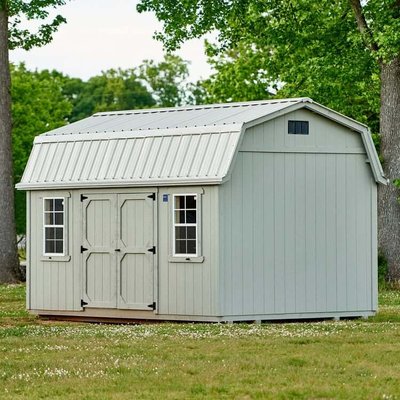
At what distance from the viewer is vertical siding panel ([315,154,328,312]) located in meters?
24.9

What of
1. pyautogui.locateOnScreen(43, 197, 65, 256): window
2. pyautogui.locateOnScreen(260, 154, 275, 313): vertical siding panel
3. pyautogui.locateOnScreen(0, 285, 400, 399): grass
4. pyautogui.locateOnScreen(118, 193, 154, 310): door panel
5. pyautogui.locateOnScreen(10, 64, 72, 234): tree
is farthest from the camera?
pyautogui.locateOnScreen(10, 64, 72, 234): tree

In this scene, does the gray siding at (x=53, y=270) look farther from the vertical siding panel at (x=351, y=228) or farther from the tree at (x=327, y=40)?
the tree at (x=327, y=40)

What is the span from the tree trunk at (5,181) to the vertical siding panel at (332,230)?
14.5 metres

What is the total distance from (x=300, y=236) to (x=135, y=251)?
9.50 ft

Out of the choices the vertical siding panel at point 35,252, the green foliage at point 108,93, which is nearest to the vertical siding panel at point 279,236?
the vertical siding panel at point 35,252

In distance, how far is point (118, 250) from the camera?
2506 cm

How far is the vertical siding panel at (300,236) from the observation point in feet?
80.9

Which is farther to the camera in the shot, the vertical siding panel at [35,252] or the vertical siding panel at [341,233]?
the vertical siding panel at [35,252]

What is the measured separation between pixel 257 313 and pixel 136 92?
89150 millimetres

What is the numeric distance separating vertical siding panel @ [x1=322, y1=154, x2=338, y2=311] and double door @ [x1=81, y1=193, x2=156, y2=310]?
3.12 m

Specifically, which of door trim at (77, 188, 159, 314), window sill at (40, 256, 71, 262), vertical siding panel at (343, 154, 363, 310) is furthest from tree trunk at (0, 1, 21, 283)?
vertical siding panel at (343, 154, 363, 310)

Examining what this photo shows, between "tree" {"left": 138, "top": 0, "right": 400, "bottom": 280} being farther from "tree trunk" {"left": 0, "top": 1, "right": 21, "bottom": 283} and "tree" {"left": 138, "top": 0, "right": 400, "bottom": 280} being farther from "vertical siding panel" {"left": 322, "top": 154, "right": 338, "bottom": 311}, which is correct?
"vertical siding panel" {"left": 322, "top": 154, "right": 338, "bottom": 311}

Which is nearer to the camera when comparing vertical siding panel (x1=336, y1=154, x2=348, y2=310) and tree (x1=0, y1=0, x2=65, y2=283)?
vertical siding panel (x1=336, y1=154, x2=348, y2=310)

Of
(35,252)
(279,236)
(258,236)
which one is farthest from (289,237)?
(35,252)
